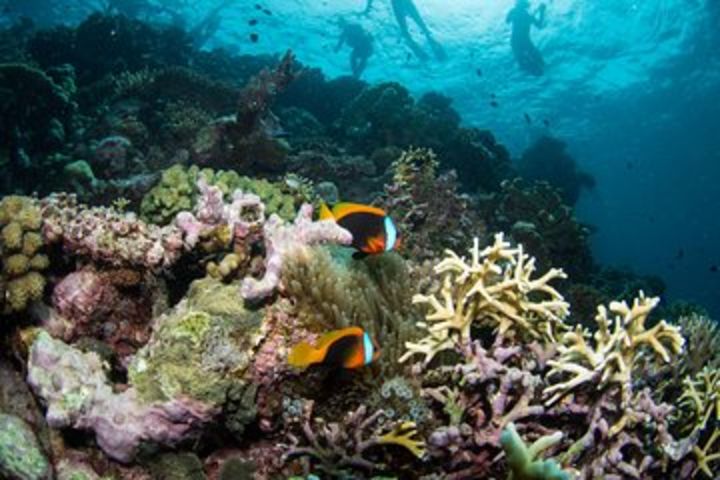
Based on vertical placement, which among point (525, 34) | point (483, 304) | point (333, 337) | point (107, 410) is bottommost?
point (107, 410)

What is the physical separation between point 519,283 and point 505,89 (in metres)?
39.3

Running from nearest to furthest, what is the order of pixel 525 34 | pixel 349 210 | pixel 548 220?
1. pixel 349 210
2. pixel 548 220
3. pixel 525 34

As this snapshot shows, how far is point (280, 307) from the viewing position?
3494 millimetres

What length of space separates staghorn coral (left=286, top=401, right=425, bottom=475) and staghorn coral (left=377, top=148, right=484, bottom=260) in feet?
13.2

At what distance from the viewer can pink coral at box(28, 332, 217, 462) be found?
3096 millimetres

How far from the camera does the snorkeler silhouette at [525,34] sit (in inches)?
1151

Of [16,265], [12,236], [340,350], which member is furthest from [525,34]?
[340,350]

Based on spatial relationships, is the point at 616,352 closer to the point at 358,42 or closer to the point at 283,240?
the point at 283,240

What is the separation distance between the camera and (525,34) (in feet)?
99.4

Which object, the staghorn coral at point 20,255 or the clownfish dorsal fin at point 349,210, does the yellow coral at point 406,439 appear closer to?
the clownfish dorsal fin at point 349,210

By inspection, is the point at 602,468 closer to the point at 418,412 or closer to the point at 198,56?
the point at 418,412

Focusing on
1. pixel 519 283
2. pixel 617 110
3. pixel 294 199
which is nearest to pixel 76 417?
pixel 519 283

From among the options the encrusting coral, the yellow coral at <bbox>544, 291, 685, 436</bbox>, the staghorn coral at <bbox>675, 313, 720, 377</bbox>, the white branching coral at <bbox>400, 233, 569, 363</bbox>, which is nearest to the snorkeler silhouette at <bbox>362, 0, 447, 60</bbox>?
the staghorn coral at <bbox>675, 313, 720, 377</bbox>

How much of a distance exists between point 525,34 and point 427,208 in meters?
27.1
